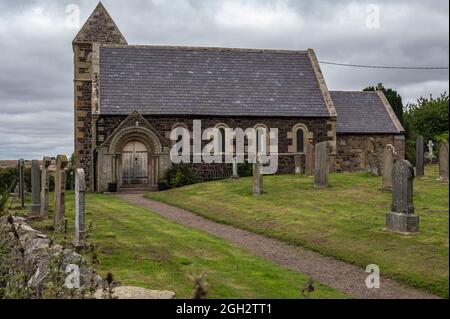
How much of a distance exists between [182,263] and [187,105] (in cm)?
2154

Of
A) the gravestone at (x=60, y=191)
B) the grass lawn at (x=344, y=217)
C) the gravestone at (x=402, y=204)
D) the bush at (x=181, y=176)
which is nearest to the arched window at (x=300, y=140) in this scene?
the bush at (x=181, y=176)

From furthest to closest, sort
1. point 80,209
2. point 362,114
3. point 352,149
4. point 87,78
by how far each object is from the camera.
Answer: point 362,114 < point 352,149 < point 87,78 < point 80,209

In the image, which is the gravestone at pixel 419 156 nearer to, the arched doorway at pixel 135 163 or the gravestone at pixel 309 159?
the gravestone at pixel 309 159

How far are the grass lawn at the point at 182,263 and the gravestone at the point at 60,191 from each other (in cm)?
66

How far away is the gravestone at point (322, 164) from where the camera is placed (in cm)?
2019

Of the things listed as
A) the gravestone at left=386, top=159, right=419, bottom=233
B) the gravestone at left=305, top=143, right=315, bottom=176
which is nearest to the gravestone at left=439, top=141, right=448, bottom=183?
the gravestone at left=305, top=143, right=315, bottom=176

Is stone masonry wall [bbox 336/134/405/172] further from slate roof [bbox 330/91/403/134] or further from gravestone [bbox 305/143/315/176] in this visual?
gravestone [bbox 305/143/315/176]

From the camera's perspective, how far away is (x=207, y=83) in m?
33.2

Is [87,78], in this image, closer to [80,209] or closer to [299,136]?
[299,136]

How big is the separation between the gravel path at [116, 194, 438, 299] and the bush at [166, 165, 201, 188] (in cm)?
1075

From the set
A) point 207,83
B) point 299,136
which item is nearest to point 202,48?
point 207,83

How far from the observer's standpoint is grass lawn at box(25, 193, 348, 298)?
8883 millimetres

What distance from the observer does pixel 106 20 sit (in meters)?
34.5

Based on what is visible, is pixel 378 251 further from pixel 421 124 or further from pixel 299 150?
pixel 421 124
